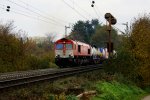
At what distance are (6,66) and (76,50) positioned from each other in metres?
11.0

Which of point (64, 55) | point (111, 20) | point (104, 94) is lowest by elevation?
point (104, 94)

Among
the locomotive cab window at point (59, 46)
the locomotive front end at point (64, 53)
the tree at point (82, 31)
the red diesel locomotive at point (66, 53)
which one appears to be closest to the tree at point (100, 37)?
the tree at point (82, 31)

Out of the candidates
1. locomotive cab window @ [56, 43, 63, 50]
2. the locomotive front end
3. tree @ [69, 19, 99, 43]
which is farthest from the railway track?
tree @ [69, 19, 99, 43]

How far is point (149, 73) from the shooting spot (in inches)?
1391

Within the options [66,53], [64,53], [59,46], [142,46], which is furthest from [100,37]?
[142,46]

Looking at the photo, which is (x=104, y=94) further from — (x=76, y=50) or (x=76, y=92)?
(x=76, y=50)

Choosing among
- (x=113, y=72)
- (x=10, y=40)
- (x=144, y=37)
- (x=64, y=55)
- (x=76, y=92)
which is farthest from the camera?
(x=64, y=55)

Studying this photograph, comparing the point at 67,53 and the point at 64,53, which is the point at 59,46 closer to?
the point at 64,53

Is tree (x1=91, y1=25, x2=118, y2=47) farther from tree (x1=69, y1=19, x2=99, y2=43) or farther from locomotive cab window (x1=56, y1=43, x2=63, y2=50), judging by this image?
locomotive cab window (x1=56, y1=43, x2=63, y2=50)

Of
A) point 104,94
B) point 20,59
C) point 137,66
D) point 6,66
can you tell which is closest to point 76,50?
point 20,59

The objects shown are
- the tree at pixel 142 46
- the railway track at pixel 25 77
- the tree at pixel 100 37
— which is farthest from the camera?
the tree at pixel 100 37

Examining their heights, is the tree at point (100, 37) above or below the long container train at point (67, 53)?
above

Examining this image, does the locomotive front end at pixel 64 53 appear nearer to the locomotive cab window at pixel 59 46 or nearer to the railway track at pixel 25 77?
the locomotive cab window at pixel 59 46

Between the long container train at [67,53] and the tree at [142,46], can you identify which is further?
the long container train at [67,53]
